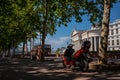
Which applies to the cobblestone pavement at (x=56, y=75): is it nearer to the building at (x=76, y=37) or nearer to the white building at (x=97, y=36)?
the white building at (x=97, y=36)

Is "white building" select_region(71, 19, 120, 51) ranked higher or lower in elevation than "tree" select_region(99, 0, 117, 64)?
higher

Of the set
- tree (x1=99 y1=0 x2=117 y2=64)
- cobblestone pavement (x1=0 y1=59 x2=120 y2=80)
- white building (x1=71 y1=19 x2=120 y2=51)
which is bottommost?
cobblestone pavement (x1=0 y1=59 x2=120 y2=80)

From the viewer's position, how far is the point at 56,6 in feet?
119

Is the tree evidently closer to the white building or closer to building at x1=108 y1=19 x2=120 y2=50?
the white building

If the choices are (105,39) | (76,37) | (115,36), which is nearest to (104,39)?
(105,39)

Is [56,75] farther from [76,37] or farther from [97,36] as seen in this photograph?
[76,37]

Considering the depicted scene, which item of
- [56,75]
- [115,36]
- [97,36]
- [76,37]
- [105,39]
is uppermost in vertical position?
[76,37]

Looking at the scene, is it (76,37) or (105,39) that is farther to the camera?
(76,37)

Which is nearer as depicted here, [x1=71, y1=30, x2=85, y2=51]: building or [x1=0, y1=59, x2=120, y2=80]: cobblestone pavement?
[x1=0, y1=59, x2=120, y2=80]: cobblestone pavement

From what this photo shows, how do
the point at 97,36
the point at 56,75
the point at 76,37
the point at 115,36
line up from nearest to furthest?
the point at 56,75
the point at 97,36
the point at 115,36
the point at 76,37

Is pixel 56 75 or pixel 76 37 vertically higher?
pixel 76 37

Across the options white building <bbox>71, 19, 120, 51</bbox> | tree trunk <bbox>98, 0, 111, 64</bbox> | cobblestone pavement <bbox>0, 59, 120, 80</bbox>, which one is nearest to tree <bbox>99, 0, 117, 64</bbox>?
tree trunk <bbox>98, 0, 111, 64</bbox>

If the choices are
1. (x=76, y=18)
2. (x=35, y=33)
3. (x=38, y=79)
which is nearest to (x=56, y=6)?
(x=76, y=18)

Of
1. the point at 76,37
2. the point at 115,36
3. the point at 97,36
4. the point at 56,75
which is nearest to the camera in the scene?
the point at 56,75
